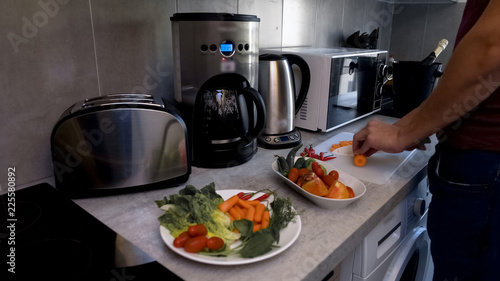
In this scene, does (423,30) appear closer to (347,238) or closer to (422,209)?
(422,209)

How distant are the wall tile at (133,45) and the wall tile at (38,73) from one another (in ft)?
0.11

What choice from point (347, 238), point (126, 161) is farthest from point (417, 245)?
point (126, 161)

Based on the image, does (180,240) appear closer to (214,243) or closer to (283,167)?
(214,243)

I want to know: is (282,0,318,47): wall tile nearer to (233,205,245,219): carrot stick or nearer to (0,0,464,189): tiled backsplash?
(0,0,464,189): tiled backsplash

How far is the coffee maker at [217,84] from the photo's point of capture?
89cm

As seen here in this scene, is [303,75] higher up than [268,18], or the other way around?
[268,18]

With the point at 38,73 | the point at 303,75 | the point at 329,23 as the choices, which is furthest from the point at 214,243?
the point at 329,23

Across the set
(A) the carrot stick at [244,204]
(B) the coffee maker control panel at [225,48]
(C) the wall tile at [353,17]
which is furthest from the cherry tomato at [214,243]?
(C) the wall tile at [353,17]

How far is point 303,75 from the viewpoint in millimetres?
1203

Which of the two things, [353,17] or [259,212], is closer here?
[259,212]

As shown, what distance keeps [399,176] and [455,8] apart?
5.10 ft

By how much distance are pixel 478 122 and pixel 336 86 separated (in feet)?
1.78

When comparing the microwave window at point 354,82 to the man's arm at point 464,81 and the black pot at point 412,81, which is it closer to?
the black pot at point 412,81

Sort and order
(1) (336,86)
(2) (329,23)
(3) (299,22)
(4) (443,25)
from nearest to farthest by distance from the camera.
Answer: (1) (336,86) → (3) (299,22) → (2) (329,23) → (4) (443,25)
